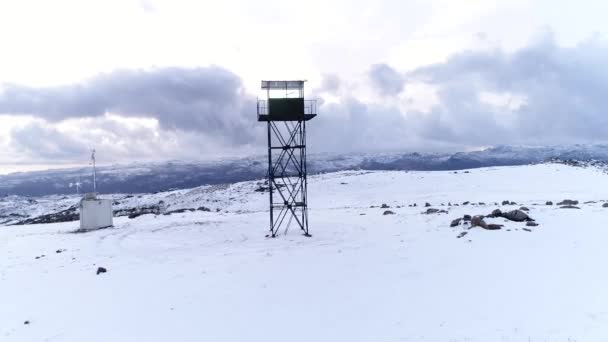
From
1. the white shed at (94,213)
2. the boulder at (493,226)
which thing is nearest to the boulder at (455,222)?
the boulder at (493,226)

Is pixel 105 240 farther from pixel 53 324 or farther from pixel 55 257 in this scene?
pixel 53 324

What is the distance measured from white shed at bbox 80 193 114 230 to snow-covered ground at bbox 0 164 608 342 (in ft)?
17.4

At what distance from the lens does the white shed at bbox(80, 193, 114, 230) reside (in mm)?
34812

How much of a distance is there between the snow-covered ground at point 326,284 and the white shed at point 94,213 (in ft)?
17.4

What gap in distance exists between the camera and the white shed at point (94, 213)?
114 feet

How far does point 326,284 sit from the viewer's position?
51.9ft

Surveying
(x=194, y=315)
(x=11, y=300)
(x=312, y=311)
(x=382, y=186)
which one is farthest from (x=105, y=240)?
(x=382, y=186)

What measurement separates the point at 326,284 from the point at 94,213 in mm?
27678

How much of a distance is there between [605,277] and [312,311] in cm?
1075

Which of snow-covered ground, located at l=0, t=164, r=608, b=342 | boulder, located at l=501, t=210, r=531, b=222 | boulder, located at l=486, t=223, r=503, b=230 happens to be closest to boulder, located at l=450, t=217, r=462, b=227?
snow-covered ground, located at l=0, t=164, r=608, b=342

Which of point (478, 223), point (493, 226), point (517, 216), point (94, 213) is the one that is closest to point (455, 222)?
point (478, 223)

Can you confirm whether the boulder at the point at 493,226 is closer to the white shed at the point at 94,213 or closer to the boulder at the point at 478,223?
the boulder at the point at 478,223

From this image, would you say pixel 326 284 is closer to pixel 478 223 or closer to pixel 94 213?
pixel 478 223

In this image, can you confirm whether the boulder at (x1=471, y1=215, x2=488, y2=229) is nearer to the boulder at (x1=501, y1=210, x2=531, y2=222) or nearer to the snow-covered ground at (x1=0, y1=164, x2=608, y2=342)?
the snow-covered ground at (x1=0, y1=164, x2=608, y2=342)
